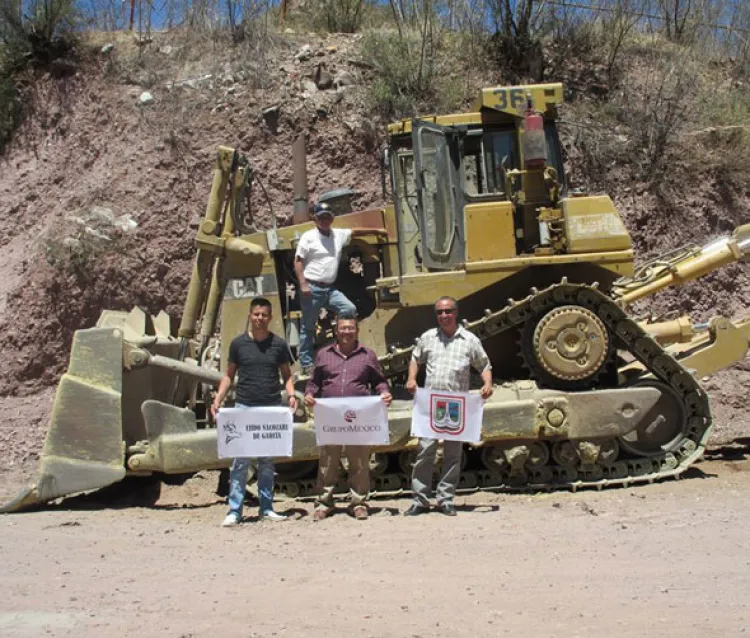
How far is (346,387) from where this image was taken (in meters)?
7.37

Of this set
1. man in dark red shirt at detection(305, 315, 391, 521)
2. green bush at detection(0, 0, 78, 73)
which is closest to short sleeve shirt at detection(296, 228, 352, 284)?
man in dark red shirt at detection(305, 315, 391, 521)

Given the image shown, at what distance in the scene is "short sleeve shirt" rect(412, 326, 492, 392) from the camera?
7.41 metres

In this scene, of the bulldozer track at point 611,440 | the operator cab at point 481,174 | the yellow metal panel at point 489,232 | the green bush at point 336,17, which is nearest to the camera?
the bulldozer track at point 611,440

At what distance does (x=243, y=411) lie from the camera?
24.2 feet

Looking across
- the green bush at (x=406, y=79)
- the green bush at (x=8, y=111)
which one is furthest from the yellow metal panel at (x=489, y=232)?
the green bush at (x=8, y=111)

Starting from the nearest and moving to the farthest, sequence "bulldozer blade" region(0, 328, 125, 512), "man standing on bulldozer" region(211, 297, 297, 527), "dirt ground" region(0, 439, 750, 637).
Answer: "dirt ground" region(0, 439, 750, 637) < "man standing on bulldozer" region(211, 297, 297, 527) < "bulldozer blade" region(0, 328, 125, 512)

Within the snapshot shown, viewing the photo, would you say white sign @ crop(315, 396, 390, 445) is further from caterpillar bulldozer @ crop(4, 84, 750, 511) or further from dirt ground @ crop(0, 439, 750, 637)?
caterpillar bulldozer @ crop(4, 84, 750, 511)

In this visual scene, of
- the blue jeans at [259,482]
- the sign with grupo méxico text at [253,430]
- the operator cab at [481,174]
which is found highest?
the operator cab at [481,174]

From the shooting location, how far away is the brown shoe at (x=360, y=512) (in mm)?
7320

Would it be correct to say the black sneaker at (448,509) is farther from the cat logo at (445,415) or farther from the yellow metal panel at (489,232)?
the yellow metal panel at (489,232)

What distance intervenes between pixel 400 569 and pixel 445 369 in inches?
83.2

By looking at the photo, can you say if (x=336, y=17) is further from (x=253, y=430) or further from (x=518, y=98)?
(x=253, y=430)

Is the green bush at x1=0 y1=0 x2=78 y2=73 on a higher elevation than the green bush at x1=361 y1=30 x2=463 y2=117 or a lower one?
higher

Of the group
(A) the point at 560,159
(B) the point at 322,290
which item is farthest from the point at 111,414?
(A) the point at 560,159
